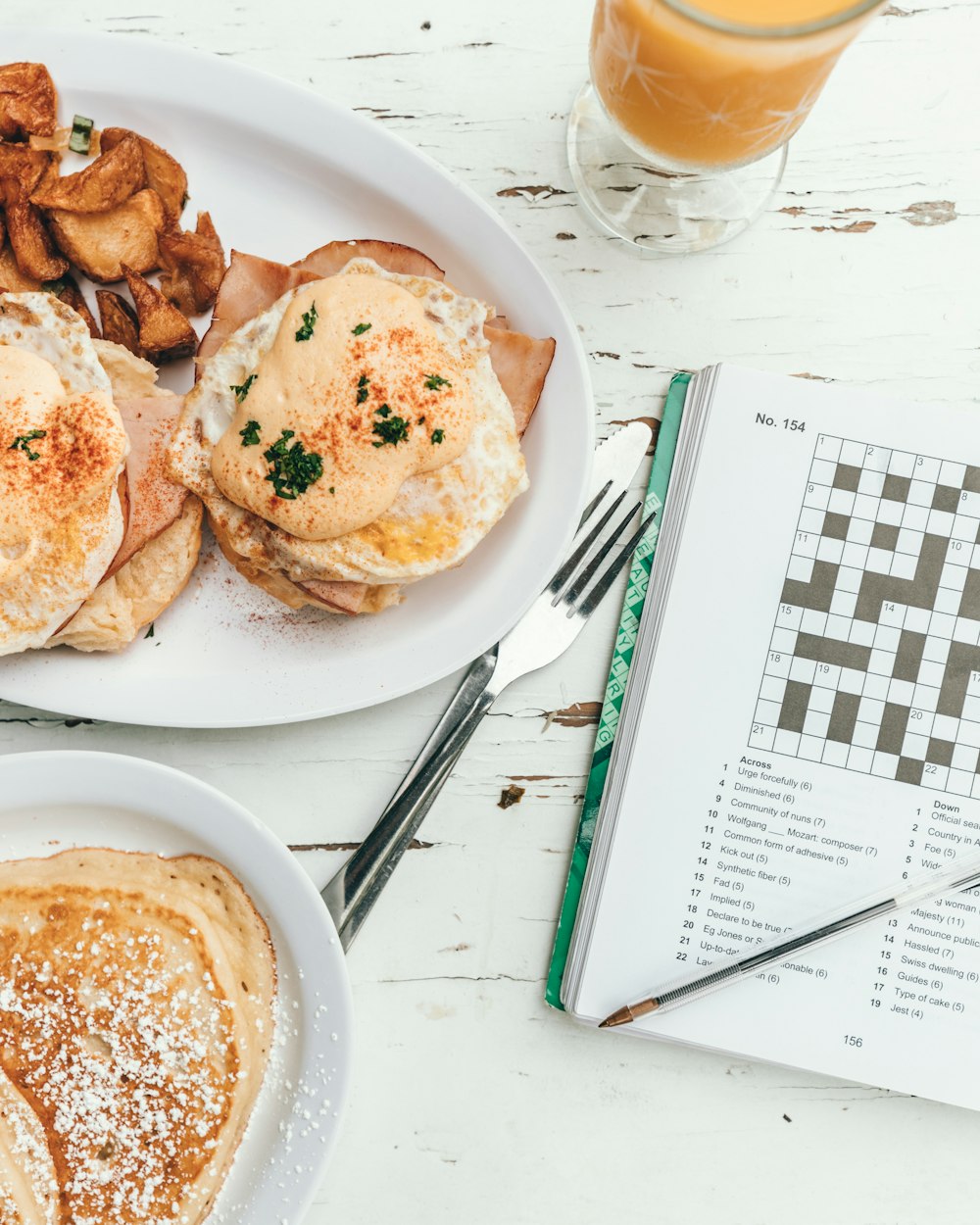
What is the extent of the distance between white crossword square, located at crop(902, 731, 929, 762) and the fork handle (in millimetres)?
720

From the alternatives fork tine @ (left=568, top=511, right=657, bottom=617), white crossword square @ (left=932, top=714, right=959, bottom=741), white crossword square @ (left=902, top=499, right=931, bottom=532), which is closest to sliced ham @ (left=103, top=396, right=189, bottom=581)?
fork tine @ (left=568, top=511, right=657, bottom=617)

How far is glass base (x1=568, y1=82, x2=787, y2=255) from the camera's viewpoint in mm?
1720

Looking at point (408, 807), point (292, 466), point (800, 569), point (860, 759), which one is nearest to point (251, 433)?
point (292, 466)

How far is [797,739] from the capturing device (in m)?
1.70

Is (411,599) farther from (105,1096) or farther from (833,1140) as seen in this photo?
(833,1140)

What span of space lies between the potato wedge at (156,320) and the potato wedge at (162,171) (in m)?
0.15

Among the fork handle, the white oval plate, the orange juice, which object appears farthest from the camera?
the fork handle

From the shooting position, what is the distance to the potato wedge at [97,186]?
61.3 inches

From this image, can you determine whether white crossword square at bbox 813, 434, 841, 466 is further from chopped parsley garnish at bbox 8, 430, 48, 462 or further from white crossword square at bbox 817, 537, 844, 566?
chopped parsley garnish at bbox 8, 430, 48, 462

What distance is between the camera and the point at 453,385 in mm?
1495

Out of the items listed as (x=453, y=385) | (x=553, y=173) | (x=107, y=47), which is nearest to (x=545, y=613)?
(x=453, y=385)

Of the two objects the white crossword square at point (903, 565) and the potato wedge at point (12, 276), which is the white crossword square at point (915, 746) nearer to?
the white crossword square at point (903, 565)

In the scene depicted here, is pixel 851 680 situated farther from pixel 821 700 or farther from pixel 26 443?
pixel 26 443

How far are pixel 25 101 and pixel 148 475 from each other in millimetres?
639
